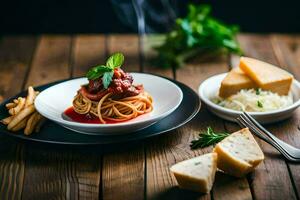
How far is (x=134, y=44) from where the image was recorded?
4.34 metres

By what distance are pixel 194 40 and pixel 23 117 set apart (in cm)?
169

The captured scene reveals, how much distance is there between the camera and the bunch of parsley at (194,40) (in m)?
3.90

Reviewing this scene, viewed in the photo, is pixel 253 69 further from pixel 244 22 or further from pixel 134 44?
pixel 244 22

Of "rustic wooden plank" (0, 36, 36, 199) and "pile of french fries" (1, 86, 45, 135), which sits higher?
"pile of french fries" (1, 86, 45, 135)

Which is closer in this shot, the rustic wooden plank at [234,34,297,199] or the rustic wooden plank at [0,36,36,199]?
the rustic wooden plank at [234,34,297,199]

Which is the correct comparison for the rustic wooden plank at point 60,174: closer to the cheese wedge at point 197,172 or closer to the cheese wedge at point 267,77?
the cheese wedge at point 197,172

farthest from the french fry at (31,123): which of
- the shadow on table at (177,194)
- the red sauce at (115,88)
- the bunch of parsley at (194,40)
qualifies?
the bunch of parsley at (194,40)

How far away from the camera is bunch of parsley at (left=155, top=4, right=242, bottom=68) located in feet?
12.8

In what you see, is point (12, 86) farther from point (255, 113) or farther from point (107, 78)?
point (255, 113)

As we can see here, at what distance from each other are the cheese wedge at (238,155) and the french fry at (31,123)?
33.0 inches

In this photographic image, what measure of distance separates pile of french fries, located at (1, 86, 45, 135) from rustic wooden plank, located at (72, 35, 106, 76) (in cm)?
103

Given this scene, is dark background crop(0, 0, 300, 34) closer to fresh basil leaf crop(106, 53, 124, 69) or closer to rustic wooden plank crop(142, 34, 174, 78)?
rustic wooden plank crop(142, 34, 174, 78)

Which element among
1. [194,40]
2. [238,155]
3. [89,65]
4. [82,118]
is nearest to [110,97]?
[82,118]

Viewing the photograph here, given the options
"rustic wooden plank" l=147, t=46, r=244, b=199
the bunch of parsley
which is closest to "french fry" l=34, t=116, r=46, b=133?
"rustic wooden plank" l=147, t=46, r=244, b=199
